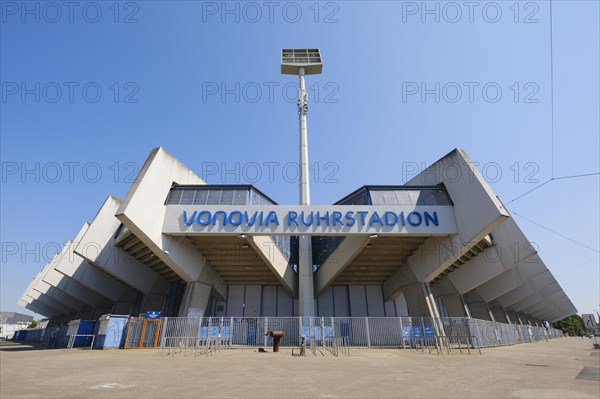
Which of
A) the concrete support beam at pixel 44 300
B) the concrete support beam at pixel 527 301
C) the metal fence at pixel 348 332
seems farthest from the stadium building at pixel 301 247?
the concrete support beam at pixel 527 301

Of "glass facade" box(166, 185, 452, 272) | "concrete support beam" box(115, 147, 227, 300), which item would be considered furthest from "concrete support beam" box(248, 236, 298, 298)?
"concrete support beam" box(115, 147, 227, 300)

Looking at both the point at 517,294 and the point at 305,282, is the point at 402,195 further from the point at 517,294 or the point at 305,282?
the point at 517,294

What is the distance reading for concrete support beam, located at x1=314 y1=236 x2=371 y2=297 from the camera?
80.0 ft

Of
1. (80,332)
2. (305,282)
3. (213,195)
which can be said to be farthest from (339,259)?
(80,332)

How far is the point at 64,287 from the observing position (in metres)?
39.4

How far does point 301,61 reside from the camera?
135 ft

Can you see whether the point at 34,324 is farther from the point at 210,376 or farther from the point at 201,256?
the point at 210,376

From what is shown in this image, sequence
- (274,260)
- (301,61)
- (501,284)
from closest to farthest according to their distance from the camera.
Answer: (274,260), (501,284), (301,61)

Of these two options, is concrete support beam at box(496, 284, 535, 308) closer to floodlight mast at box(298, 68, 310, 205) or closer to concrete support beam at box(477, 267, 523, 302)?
concrete support beam at box(477, 267, 523, 302)

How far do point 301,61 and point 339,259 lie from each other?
2775 cm

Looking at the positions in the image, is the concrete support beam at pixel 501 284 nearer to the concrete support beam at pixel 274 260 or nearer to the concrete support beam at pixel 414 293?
the concrete support beam at pixel 414 293

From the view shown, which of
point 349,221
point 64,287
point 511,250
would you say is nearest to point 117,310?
point 64,287

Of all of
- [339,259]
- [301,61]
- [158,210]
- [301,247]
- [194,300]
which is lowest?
[194,300]

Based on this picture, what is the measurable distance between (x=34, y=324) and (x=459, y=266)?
107259 mm
